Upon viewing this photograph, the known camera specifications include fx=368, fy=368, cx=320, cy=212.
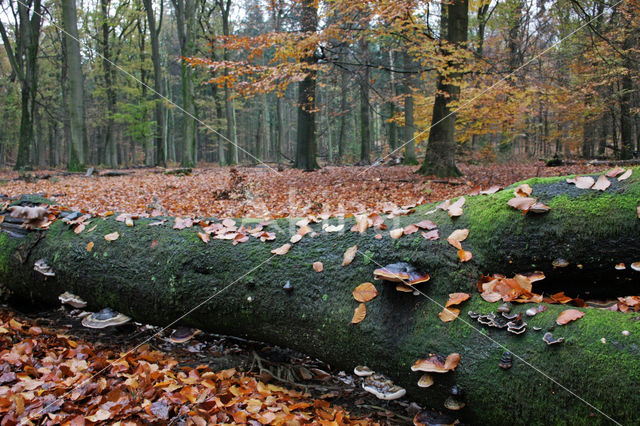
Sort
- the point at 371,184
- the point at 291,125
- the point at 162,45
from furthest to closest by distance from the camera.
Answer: the point at 291,125 → the point at 162,45 → the point at 371,184

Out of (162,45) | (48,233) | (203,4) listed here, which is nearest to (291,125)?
(162,45)

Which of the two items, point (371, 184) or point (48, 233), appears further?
point (371, 184)

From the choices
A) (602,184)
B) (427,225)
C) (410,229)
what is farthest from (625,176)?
(410,229)

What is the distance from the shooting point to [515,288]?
2012mm

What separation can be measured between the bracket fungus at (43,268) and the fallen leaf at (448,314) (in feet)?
9.68

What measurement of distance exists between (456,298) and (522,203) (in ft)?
2.60

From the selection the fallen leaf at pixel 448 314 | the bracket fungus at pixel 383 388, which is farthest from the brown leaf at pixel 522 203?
the bracket fungus at pixel 383 388

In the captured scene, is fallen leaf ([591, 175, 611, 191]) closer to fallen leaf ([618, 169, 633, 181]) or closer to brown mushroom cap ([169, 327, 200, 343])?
fallen leaf ([618, 169, 633, 181])

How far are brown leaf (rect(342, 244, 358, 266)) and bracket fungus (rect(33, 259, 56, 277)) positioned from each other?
2364mm

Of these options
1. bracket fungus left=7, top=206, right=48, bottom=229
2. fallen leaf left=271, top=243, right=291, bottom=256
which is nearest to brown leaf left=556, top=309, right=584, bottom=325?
fallen leaf left=271, top=243, right=291, bottom=256

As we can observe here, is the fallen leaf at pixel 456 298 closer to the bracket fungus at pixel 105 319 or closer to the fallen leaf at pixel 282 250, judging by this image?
the fallen leaf at pixel 282 250

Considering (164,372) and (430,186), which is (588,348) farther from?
(430,186)

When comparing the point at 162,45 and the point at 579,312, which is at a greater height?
the point at 162,45

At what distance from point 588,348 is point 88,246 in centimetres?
335
